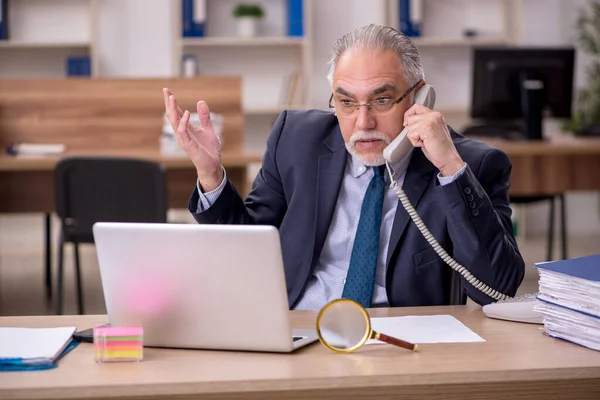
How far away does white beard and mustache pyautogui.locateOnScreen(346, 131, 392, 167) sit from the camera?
1.90 metres

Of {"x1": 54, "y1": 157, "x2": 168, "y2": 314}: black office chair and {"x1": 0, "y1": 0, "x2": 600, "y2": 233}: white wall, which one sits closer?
{"x1": 54, "y1": 157, "x2": 168, "y2": 314}: black office chair

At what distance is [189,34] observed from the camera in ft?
20.2

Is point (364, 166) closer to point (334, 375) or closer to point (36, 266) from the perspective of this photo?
point (334, 375)

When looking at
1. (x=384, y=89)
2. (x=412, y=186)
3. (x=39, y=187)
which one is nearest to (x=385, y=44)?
(x=384, y=89)

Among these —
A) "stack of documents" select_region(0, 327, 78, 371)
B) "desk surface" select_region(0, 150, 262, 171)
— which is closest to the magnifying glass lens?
"stack of documents" select_region(0, 327, 78, 371)

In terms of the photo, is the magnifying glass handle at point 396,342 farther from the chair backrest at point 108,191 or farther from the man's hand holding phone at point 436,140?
the chair backrest at point 108,191

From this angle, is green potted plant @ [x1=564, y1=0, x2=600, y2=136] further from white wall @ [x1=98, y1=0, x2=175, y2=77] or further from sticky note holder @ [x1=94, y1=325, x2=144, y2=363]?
sticky note holder @ [x1=94, y1=325, x2=144, y2=363]

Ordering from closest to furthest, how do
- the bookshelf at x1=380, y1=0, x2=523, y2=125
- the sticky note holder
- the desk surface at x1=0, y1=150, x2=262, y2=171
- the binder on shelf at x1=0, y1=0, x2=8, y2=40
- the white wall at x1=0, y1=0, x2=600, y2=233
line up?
the sticky note holder, the desk surface at x1=0, y1=150, x2=262, y2=171, the binder on shelf at x1=0, y1=0, x2=8, y2=40, the white wall at x1=0, y1=0, x2=600, y2=233, the bookshelf at x1=380, y1=0, x2=523, y2=125

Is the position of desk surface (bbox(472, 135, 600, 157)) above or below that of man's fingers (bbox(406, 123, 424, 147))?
below

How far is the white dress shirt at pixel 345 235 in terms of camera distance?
1932 millimetres

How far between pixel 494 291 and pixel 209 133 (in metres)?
0.65

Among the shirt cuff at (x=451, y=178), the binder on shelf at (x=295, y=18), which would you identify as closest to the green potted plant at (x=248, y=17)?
the binder on shelf at (x=295, y=18)

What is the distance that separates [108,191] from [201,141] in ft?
6.01

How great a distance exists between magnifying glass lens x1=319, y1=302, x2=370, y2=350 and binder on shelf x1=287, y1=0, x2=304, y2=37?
5028mm
